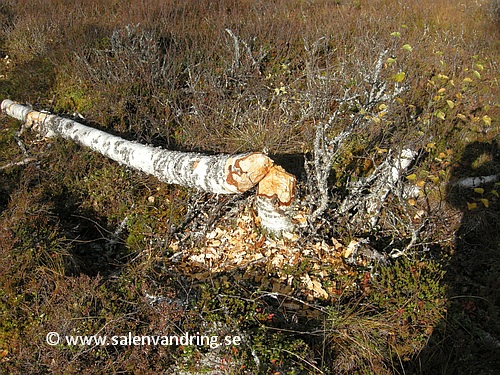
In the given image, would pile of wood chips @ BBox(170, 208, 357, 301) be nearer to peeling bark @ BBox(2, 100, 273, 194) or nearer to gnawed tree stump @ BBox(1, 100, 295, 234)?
gnawed tree stump @ BBox(1, 100, 295, 234)

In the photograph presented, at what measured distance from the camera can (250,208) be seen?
357 centimetres

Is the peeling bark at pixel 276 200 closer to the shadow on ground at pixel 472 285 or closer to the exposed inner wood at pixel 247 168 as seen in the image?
the exposed inner wood at pixel 247 168

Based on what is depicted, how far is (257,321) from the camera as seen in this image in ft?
8.32

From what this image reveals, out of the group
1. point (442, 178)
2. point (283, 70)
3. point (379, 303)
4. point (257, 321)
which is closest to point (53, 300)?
point (257, 321)

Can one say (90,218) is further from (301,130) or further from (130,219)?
(301,130)

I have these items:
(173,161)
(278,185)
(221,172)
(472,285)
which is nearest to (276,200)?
(278,185)

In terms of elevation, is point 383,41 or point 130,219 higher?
point 383,41

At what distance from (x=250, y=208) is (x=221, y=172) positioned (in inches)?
25.2

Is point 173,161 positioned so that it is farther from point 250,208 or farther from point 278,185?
point 278,185

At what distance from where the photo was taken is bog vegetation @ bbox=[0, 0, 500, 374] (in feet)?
8.24

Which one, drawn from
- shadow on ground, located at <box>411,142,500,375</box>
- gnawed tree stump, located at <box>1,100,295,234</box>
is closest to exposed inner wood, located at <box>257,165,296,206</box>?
gnawed tree stump, located at <box>1,100,295,234</box>

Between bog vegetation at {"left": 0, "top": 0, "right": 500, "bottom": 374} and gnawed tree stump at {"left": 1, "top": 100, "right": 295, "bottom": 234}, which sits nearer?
bog vegetation at {"left": 0, "top": 0, "right": 500, "bottom": 374}

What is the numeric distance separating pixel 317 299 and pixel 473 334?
3.74 ft

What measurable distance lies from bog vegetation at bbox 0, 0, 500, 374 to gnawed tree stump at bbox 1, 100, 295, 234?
256 millimetres
